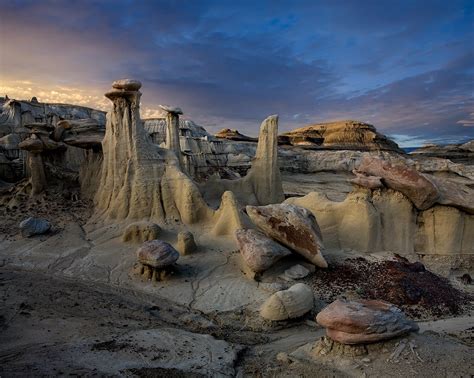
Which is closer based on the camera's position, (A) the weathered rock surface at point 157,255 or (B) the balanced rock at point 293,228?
(A) the weathered rock surface at point 157,255

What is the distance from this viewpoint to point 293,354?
659 cm

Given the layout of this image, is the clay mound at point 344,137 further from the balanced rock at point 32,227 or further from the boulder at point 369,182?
the balanced rock at point 32,227

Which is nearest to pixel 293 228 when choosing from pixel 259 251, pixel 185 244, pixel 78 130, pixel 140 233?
pixel 259 251

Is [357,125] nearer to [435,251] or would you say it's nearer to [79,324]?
[435,251]

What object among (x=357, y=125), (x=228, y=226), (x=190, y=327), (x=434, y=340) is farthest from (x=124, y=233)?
(x=357, y=125)

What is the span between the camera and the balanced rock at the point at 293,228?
10367 millimetres

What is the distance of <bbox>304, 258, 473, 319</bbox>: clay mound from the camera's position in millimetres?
9164

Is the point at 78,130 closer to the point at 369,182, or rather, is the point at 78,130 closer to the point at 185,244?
the point at 185,244

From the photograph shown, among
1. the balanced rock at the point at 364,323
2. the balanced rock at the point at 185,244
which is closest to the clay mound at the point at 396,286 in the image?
the balanced rock at the point at 364,323

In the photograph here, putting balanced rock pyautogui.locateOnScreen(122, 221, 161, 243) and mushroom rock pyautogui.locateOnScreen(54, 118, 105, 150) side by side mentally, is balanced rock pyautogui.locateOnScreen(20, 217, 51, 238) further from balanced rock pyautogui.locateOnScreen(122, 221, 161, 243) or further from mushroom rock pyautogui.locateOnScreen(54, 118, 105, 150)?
mushroom rock pyautogui.locateOnScreen(54, 118, 105, 150)

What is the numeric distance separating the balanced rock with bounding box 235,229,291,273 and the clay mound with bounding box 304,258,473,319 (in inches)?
40.5

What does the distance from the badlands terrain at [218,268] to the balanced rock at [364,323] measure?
0.02 metres

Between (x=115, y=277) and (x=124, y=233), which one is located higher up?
(x=124, y=233)

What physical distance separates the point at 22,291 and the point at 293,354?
243 inches
